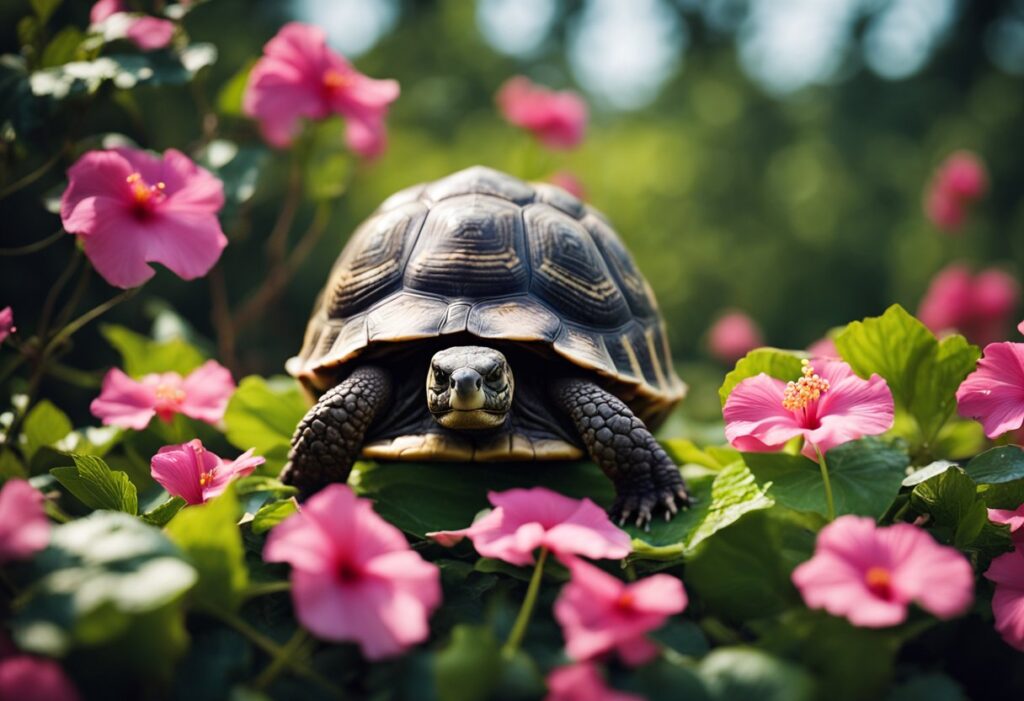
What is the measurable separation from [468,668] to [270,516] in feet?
1.20

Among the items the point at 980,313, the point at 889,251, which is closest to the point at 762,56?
the point at 889,251

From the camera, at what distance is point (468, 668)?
66 centimetres

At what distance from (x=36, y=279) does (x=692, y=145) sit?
3821 mm

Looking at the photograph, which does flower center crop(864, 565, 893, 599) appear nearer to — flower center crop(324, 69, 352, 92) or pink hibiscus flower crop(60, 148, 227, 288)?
pink hibiscus flower crop(60, 148, 227, 288)

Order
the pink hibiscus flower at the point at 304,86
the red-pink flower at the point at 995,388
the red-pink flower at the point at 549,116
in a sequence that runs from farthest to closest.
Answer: the red-pink flower at the point at 549,116
the pink hibiscus flower at the point at 304,86
the red-pink flower at the point at 995,388

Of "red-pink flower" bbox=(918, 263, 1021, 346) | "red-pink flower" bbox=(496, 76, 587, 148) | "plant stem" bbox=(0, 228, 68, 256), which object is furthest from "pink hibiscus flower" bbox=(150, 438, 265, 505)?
"red-pink flower" bbox=(918, 263, 1021, 346)

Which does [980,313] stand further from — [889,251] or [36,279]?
[36,279]

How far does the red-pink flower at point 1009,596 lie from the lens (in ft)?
2.77

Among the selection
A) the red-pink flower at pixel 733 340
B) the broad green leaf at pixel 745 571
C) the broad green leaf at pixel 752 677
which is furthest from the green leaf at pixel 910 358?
the red-pink flower at pixel 733 340

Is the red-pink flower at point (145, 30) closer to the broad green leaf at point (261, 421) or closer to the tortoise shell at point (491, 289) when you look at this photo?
the tortoise shell at point (491, 289)

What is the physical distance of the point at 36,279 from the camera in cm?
256

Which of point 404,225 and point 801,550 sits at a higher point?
point 404,225

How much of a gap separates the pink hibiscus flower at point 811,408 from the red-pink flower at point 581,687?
35 cm

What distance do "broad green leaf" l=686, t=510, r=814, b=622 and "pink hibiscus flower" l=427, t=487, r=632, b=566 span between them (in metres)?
0.08
